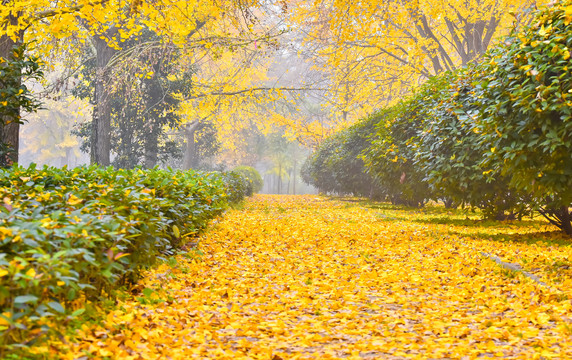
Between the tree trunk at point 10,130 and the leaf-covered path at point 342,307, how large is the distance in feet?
15.1

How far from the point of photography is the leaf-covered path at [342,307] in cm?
316

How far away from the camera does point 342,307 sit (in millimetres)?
4289

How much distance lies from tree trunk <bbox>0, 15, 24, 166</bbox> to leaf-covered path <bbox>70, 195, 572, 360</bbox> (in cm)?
460

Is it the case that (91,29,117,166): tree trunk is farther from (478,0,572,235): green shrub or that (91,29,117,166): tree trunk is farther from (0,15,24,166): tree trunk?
(478,0,572,235): green shrub

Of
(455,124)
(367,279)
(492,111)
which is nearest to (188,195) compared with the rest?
(367,279)

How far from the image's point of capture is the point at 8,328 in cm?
223

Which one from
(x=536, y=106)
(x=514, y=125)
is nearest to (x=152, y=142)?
(x=514, y=125)

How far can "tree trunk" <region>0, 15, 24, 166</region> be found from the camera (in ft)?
28.7

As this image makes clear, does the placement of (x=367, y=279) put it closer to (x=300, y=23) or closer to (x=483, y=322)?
(x=483, y=322)

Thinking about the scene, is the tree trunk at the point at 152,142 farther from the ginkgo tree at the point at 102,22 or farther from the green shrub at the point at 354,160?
the green shrub at the point at 354,160

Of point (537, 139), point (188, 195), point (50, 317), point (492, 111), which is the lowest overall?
point (50, 317)

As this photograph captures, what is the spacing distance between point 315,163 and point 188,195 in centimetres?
2181

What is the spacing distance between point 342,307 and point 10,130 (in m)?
8.32

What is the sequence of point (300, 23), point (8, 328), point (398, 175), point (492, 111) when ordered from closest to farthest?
1. point (8, 328)
2. point (492, 111)
3. point (398, 175)
4. point (300, 23)
